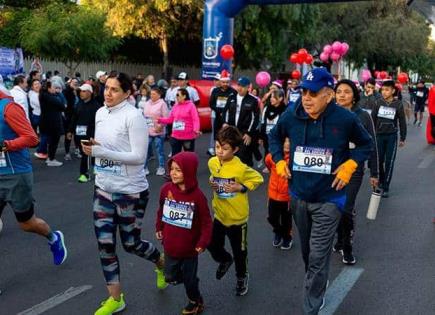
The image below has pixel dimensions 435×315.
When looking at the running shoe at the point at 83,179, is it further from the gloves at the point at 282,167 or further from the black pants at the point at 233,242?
the gloves at the point at 282,167

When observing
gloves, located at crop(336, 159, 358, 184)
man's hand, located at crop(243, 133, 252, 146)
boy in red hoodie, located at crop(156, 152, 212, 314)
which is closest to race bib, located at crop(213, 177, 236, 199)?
boy in red hoodie, located at crop(156, 152, 212, 314)

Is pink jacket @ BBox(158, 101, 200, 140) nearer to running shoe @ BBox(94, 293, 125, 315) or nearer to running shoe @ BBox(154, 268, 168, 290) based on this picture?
running shoe @ BBox(154, 268, 168, 290)

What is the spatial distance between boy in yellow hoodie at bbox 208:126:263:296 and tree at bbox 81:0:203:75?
18.1 meters

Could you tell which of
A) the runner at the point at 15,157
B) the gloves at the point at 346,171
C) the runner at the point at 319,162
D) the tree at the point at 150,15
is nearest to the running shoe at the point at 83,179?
the runner at the point at 15,157

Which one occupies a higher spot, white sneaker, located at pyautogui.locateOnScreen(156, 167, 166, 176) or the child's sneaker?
the child's sneaker

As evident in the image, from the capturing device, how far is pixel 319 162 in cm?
390

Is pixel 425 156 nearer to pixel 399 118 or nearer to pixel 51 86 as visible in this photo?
pixel 399 118

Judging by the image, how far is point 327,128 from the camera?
3.89 m

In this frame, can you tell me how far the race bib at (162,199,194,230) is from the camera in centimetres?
413

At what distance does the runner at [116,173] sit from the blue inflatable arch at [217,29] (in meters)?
14.7

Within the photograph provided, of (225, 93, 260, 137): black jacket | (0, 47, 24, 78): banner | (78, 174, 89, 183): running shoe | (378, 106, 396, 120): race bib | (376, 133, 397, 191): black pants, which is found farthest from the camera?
(0, 47, 24, 78): banner

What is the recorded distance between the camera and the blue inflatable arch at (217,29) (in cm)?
1844

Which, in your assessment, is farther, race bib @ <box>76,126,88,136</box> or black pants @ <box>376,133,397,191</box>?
race bib @ <box>76,126,88,136</box>

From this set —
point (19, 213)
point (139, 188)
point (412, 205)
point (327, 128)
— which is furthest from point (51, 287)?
point (412, 205)
